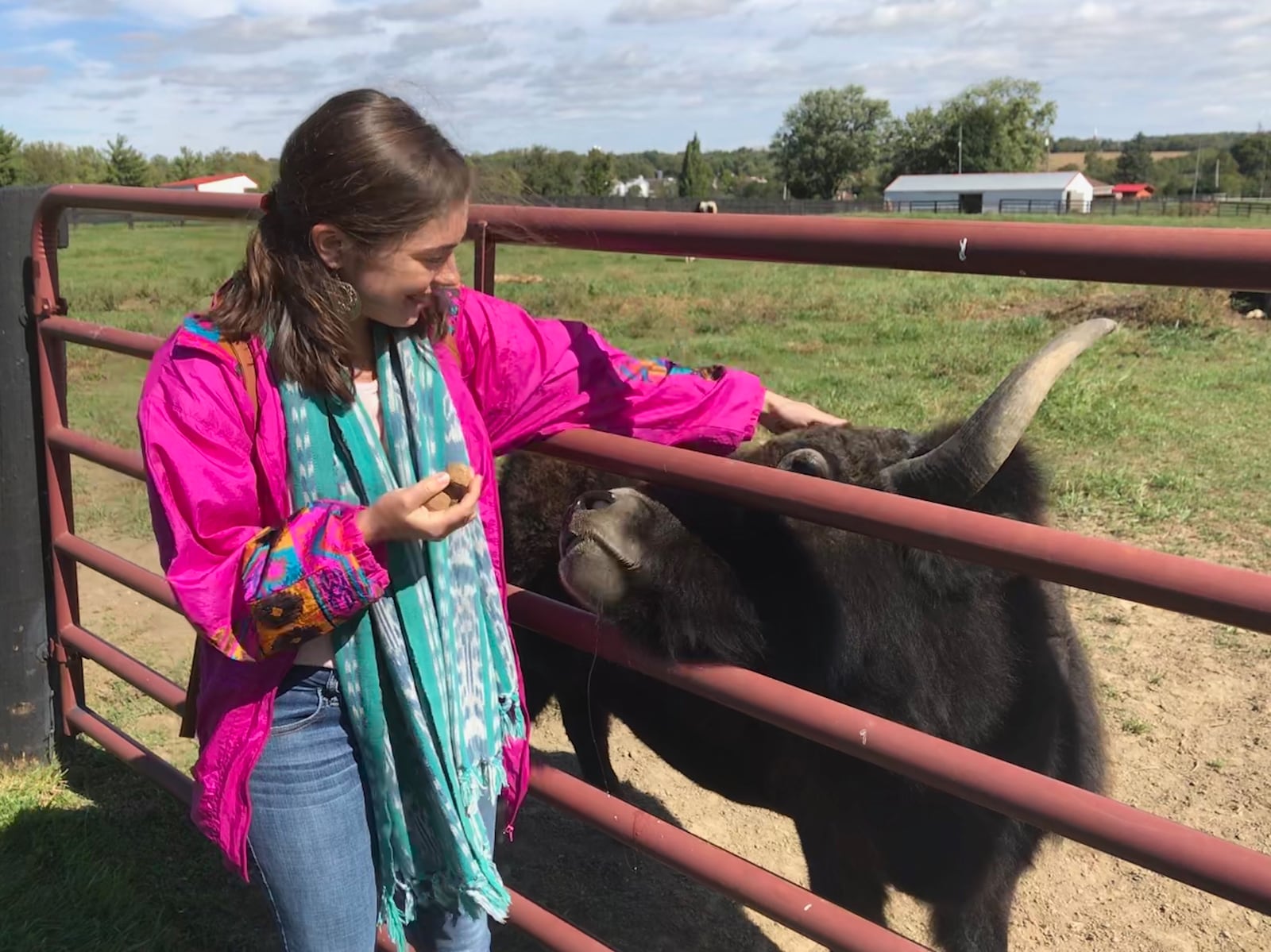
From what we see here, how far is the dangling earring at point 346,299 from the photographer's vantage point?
166 centimetres

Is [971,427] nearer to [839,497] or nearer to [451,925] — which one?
[839,497]

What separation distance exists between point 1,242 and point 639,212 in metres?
2.29

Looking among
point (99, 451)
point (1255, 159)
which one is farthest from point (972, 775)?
point (1255, 159)

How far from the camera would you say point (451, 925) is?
2.00 metres

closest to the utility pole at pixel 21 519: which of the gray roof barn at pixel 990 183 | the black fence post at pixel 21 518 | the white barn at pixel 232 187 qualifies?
the black fence post at pixel 21 518

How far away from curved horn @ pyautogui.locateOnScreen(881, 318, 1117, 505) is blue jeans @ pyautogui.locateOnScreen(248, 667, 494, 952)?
4.26 ft

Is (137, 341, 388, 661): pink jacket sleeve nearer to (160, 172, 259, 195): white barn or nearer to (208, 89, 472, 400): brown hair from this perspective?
(208, 89, 472, 400): brown hair

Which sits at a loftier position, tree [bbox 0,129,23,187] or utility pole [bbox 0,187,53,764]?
tree [bbox 0,129,23,187]

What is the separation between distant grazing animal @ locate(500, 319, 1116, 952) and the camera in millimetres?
2023

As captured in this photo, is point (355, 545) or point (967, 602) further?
point (967, 602)

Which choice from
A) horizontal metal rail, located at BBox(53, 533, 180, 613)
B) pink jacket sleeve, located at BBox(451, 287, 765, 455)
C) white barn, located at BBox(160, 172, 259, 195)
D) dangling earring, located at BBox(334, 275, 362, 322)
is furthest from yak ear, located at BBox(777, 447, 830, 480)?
horizontal metal rail, located at BBox(53, 533, 180, 613)

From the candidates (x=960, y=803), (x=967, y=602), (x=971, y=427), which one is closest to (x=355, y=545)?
(x=971, y=427)

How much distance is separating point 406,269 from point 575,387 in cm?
47

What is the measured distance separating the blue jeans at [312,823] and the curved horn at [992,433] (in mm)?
1299
